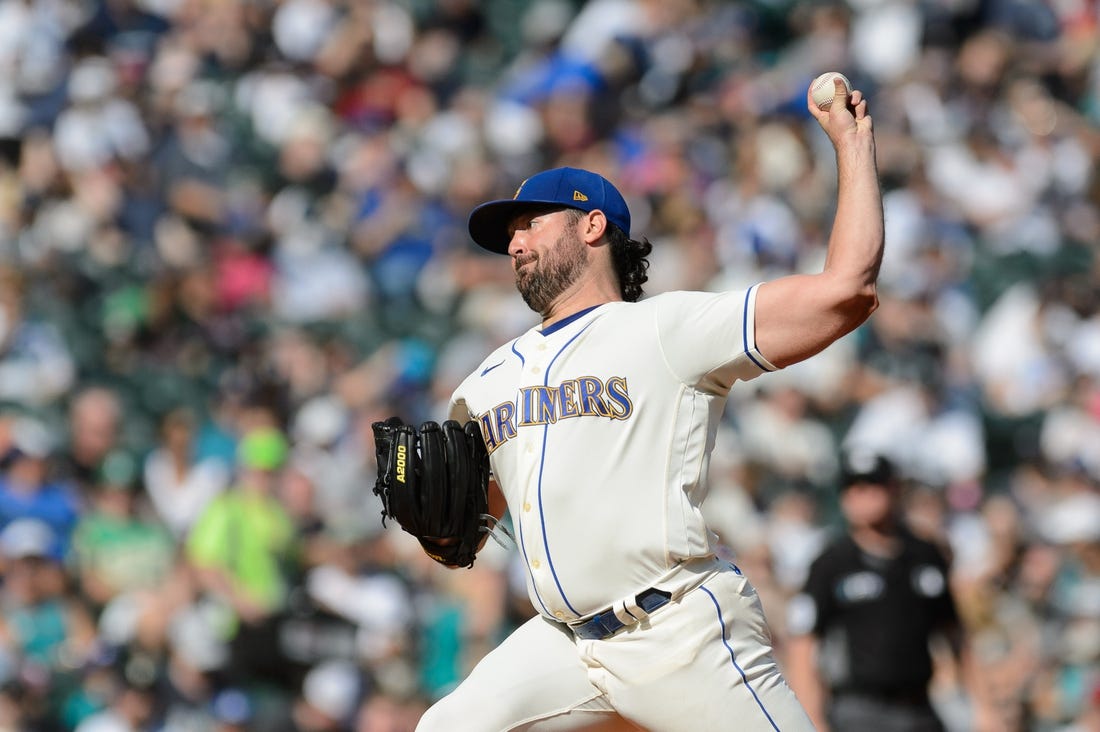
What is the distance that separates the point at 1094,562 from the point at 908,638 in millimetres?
2058

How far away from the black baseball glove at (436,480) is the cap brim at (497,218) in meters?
0.53

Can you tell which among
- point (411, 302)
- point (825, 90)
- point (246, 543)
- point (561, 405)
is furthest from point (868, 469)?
point (411, 302)

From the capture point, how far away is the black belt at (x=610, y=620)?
371 cm

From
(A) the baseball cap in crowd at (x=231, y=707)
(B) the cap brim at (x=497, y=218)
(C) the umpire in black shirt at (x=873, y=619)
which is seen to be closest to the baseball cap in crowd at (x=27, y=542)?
(A) the baseball cap in crowd at (x=231, y=707)

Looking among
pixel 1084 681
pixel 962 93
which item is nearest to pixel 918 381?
pixel 1084 681

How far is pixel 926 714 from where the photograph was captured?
629cm

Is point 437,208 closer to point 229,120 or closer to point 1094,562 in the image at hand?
point 229,120

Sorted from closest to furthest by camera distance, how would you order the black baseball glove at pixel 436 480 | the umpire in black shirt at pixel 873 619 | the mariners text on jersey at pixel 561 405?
the mariners text on jersey at pixel 561 405, the black baseball glove at pixel 436 480, the umpire in black shirt at pixel 873 619

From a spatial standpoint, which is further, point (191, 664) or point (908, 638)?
point (191, 664)

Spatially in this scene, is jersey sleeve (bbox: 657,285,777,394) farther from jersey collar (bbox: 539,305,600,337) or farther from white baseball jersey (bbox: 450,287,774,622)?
jersey collar (bbox: 539,305,600,337)

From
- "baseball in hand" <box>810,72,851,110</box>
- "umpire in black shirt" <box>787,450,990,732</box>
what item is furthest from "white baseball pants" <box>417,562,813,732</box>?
"umpire in black shirt" <box>787,450,990,732</box>

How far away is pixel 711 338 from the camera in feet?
12.1

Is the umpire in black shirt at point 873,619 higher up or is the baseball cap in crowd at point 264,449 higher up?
the baseball cap in crowd at point 264,449

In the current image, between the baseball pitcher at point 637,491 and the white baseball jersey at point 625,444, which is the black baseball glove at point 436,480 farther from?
the white baseball jersey at point 625,444
